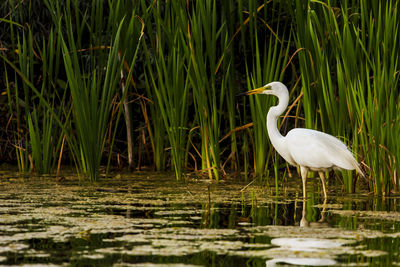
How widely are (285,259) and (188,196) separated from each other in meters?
2.31

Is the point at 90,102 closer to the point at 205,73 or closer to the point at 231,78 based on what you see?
the point at 205,73

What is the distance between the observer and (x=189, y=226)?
3.79 metres

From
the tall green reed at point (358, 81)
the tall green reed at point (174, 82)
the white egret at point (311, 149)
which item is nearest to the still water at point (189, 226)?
the white egret at point (311, 149)

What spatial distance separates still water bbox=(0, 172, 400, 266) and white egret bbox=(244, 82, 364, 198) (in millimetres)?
226

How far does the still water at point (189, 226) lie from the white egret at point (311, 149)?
0.23m

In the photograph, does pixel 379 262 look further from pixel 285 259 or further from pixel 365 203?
pixel 365 203

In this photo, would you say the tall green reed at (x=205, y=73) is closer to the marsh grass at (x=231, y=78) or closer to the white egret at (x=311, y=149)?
the marsh grass at (x=231, y=78)

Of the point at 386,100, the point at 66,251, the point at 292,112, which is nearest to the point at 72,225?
the point at 66,251

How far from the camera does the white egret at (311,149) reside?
17.2 ft

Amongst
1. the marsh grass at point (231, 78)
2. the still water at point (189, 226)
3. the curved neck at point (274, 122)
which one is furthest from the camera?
the curved neck at point (274, 122)

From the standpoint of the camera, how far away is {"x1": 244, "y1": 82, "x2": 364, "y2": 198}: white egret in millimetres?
5254

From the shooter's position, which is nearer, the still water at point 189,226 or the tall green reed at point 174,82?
the still water at point 189,226

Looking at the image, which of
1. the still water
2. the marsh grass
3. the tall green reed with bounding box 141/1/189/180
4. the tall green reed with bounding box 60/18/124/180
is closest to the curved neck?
the marsh grass

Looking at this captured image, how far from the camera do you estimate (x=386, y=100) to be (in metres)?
5.27
